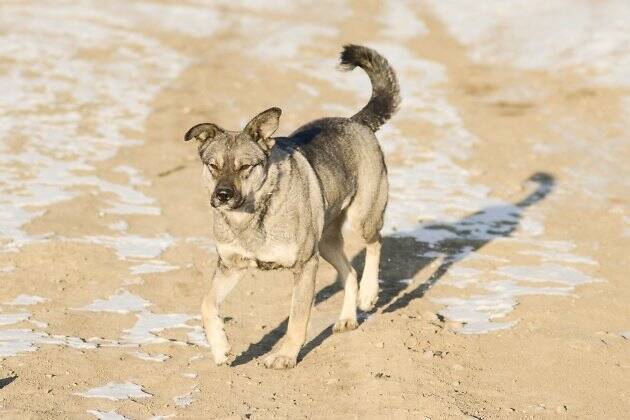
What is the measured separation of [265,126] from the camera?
8.13 metres

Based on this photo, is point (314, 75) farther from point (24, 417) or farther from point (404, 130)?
point (24, 417)

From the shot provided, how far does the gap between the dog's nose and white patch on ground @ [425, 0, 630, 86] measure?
1721 centimetres

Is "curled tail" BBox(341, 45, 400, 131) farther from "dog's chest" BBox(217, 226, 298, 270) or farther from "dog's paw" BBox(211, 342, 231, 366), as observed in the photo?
"dog's paw" BBox(211, 342, 231, 366)

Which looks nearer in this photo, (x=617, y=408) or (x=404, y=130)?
(x=617, y=408)

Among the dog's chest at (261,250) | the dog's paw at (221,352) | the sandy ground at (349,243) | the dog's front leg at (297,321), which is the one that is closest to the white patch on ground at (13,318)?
the sandy ground at (349,243)

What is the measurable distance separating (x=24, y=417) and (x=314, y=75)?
713 inches

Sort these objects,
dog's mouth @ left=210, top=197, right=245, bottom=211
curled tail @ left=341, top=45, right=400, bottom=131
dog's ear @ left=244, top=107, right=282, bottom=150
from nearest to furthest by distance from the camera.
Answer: dog's mouth @ left=210, top=197, right=245, bottom=211
dog's ear @ left=244, top=107, right=282, bottom=150
curled tail @ left=341, top=45, right=400, bottom=131

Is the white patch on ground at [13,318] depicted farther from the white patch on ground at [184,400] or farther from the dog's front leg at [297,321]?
the dog's front leg at [297,321]

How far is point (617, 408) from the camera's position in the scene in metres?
7.54

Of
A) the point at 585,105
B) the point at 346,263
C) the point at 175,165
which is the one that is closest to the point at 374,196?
the point at 346,263

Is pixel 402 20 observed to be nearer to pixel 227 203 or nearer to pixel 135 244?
pixel 135 244

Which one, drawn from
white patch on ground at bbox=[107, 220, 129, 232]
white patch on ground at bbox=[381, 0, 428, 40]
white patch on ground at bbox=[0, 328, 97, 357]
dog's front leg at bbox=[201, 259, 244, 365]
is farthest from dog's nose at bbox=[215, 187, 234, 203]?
white patch on ground at bbox=[381, 0, 428, 40]

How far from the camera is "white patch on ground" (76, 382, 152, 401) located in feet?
25.2

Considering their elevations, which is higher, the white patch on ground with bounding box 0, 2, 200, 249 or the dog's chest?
the dog's chest
